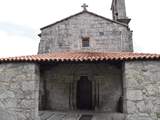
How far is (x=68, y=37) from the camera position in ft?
41.6

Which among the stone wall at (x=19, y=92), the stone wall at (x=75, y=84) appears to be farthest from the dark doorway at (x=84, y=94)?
→ the stone wall at (x=19, y=92)

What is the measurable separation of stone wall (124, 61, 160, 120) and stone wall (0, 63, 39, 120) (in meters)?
2.53

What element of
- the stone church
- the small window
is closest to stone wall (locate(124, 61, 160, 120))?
the stone church

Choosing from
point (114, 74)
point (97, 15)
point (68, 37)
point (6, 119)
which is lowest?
point (6, 119)

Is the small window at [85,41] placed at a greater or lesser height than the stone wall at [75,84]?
greater

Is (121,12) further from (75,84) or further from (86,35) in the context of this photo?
(75,84)

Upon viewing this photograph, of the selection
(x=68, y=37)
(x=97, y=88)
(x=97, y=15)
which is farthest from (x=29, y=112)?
(x=97, y=15)

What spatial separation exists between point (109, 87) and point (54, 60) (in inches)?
148

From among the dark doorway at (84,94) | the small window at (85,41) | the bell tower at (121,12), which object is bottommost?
the dark doorway at (84,94)

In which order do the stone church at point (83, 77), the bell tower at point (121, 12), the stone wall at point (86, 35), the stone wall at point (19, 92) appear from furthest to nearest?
the bell tower at point (121, 12) < the stone wall at point (86, 35) < the stone wall at point (19, 92) < the stone church at point (83, 77)

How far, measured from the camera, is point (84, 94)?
10.4 metres

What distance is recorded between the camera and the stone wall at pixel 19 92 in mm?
6051

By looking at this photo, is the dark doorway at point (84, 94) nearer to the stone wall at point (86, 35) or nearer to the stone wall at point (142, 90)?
the stone wall at point (86, 35)

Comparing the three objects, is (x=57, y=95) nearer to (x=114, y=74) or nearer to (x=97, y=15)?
(x=114, y=74)
